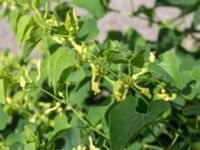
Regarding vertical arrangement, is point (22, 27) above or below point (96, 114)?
above

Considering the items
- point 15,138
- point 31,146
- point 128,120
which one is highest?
point 128,120

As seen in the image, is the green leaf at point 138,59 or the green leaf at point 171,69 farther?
the green leaf at point 171,69

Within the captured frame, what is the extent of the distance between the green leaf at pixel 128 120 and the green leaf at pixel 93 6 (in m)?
A: 0.61

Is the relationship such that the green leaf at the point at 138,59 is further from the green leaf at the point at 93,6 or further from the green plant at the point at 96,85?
the green leaf at the point at 93,6

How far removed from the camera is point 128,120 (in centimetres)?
99

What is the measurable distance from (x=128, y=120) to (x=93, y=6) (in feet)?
2.31

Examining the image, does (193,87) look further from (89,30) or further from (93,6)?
(93,6)

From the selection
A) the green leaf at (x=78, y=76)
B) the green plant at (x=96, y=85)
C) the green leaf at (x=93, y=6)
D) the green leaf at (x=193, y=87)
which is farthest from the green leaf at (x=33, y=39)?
the green leaf at (x=93, y=6)

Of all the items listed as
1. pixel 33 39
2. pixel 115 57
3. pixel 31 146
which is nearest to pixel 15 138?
pixel 31 146

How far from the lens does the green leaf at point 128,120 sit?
957mm

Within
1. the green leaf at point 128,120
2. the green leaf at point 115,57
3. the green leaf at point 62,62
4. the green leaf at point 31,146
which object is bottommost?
the green leaf at point 31,146

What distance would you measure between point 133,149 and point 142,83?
0.77 feet

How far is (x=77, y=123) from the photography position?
1.28 m

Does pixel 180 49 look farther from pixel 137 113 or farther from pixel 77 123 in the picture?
pixel 137 113
